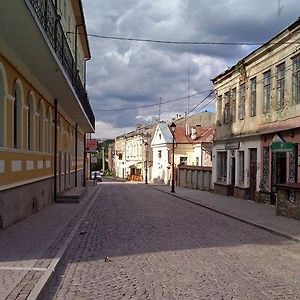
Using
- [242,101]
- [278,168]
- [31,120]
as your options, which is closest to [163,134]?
[242,101]

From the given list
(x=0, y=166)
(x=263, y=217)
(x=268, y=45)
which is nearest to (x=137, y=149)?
(x=268, y=45)

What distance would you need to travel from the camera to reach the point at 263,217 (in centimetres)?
1778

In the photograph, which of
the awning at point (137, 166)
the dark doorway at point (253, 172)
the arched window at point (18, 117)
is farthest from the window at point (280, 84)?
the awning at point (137, 166)

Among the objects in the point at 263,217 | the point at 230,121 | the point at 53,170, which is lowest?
the point at 263,217

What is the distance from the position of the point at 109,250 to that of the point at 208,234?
3805 mm

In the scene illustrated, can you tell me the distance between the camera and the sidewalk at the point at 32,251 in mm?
6707

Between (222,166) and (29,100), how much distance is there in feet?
60.8

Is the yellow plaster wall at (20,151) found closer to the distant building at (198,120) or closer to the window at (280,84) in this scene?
the window at (280,84)

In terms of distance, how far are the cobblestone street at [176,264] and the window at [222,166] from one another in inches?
688

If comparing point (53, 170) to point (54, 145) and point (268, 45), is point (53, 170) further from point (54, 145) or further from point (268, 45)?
point (268, 45)

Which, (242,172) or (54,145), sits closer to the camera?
(54,145)

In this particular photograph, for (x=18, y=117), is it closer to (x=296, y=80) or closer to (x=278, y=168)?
(x=296, y=80)

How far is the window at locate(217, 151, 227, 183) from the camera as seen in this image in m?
32.5

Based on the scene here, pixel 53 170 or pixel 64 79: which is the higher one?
pixel 64 79
